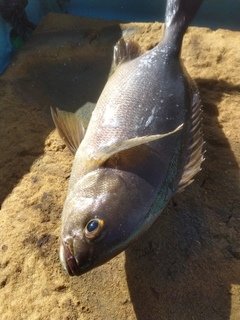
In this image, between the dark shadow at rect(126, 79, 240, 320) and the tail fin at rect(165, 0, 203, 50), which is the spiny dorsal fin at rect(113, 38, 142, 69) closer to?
the tail fin at rect(165, 0, 203, 50)

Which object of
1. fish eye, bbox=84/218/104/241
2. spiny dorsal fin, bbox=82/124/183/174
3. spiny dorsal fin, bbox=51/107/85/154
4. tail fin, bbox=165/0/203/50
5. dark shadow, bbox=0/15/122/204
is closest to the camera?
fish eye, bbox=84/218/104/241

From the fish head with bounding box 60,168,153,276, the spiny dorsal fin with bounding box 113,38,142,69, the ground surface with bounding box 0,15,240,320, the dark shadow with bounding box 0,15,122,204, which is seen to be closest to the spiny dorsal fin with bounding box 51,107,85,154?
the ground surface with bounding box 0,15,240,320

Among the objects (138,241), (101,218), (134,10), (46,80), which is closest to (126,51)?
(46,80)

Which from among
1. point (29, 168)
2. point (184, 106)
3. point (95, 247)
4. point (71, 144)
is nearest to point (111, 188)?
point (95, 247)

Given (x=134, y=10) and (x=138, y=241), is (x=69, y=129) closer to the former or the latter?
(x=138, y=241)

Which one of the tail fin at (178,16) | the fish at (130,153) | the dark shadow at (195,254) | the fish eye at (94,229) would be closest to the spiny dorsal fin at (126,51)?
the fish at (130,153)

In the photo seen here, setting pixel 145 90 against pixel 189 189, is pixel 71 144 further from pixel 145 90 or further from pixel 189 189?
pixel 189 189

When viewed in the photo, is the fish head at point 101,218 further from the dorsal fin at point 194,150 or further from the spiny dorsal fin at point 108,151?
the dorsal fin at point 194,150
